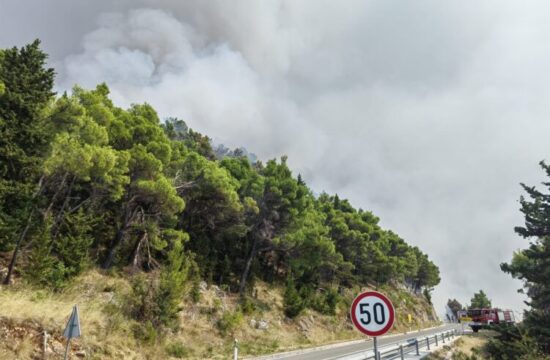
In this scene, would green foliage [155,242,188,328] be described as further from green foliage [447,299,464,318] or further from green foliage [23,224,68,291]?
green foliage [447,299,464,318]

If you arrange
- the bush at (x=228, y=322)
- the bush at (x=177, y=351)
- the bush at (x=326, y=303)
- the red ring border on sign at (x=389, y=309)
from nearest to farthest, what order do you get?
1. the red ring border on sign at (x=389, y=309)
2. the bush at (x=177, y=351)
3. the bush at (x=228, y=322)
4. the bush at (x=326, y=303)

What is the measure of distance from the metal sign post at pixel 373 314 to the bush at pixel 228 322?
1851 cm

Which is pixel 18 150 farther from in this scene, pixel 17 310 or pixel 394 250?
pixel 394 250

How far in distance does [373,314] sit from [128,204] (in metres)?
19.3

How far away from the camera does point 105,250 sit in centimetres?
2339

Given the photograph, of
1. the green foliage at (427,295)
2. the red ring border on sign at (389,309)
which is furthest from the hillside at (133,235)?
the green foliage at (427,295)

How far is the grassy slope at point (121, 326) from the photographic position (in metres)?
10.9

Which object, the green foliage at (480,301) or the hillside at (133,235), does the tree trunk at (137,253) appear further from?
the green foliage at (480,301)

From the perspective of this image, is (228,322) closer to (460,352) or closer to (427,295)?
(460,352)

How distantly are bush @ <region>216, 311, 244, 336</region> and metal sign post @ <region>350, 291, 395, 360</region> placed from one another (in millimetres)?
18506

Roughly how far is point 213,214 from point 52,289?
13.1 metres

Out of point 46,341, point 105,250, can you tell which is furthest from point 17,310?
point 105,250

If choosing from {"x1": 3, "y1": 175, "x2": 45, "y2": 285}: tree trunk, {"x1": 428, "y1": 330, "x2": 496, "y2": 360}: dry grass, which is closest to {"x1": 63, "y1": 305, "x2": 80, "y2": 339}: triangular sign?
{"x1": 3, "y1": 175, "x2": 45, "y2": 285}: tree trunk

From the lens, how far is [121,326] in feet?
47.8
